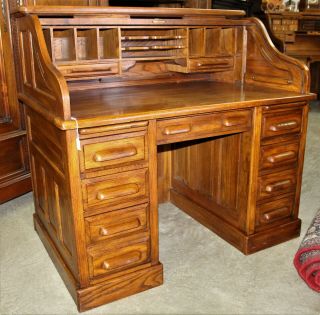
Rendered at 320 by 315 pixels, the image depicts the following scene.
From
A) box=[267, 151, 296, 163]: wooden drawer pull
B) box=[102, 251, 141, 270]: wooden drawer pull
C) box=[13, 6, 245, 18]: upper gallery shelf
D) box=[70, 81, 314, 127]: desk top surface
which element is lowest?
box=[102, 251, 141, 270]: wooden drawer pull

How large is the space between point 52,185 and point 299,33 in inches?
191

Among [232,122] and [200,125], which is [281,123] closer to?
[232,122]

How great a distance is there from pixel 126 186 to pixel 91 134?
0.29 m

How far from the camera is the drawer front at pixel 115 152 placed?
161 cm

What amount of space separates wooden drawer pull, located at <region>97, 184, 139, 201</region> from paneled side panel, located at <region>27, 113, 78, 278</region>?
0.46ft

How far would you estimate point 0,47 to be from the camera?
2648mm

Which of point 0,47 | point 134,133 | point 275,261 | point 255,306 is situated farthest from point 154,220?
point 0,47

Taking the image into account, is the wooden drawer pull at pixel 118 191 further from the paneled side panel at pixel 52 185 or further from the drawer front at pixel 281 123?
the drawer front at pixel 281 123

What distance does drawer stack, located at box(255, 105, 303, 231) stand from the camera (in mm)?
2062

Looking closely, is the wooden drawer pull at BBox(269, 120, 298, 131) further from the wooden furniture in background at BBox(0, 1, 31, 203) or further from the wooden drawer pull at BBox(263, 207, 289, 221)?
the wooden furniture in background at BBox(0, 1, 31, 203)

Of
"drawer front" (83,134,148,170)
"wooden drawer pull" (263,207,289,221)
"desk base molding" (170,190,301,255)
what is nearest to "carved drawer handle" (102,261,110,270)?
"drawer front" (83,134,148,170)

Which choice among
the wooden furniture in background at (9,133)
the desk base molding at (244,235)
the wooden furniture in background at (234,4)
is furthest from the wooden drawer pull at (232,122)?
the wooden furniture in background at (234,4)

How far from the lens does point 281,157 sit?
7.02ft

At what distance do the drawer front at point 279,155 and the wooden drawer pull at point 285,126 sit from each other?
0.09 meters
